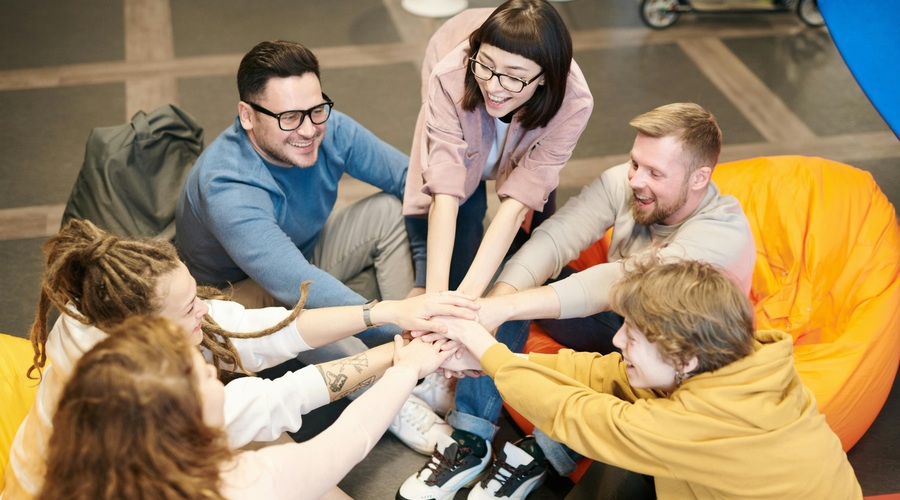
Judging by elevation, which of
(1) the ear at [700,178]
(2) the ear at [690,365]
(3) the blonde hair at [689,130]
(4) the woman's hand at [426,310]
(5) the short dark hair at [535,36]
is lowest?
(4) the woman's hand at [426,310]

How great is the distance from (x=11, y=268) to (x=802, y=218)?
2.89 meters

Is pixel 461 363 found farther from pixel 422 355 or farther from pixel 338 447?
pixel 338 447

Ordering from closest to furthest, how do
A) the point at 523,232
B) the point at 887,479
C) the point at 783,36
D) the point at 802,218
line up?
the point at 887,479
the point at 802,218
the point at 523,232
the point at 783,36

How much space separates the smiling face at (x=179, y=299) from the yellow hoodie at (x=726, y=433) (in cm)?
82

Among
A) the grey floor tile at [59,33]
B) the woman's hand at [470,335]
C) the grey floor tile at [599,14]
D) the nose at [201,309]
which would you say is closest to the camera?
the nose at [201,309]

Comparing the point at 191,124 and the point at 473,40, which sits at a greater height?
the point at 473,40

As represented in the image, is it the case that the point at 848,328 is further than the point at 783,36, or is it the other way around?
the point at 783,36

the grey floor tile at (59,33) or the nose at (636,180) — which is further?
the grey floor tile at (59,33)

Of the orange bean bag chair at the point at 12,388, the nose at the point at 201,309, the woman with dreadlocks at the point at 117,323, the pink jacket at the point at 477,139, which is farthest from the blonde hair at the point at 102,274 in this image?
the pink jacket at the point at 477,139

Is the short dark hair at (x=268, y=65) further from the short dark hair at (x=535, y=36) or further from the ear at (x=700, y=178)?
the ear at (x=700, y=178)

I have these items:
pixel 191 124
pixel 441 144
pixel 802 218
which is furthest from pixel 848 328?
pixel 191 124

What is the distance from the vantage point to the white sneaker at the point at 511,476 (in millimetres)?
2457

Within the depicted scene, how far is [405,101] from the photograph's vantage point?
14.5 feet

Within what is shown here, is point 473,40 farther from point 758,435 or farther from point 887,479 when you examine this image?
point 887,479
